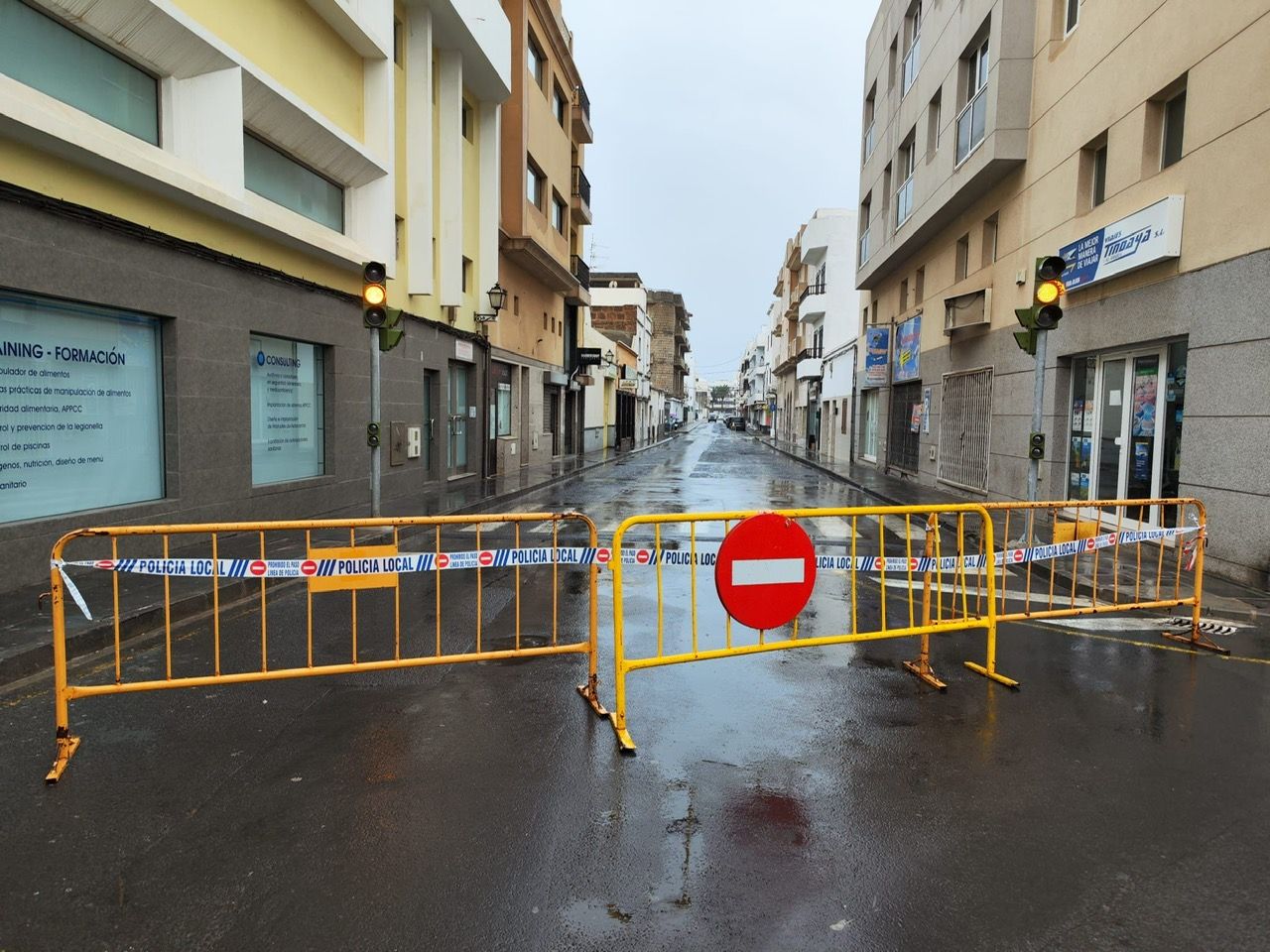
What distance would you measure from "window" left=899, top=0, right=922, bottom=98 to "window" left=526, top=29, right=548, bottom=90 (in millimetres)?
10812

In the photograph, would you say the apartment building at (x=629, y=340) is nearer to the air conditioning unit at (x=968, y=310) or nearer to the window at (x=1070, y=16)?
the air conditioning unit at (x=968, y=310)

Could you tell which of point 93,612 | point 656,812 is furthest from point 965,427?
point 93,612

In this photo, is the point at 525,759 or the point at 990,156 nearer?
the point at 525,759

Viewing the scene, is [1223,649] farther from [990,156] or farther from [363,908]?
[990,156]

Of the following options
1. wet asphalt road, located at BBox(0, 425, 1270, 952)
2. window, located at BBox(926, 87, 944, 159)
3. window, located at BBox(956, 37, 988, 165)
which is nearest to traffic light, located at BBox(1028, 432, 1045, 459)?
wet asphalt road, located at BBox(0, 425, 1270, 952)

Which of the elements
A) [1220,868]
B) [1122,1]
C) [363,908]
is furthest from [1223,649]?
[1122,1]

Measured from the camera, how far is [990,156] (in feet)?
49.5

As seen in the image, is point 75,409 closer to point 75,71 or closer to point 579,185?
point 75,71

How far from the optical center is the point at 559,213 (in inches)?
1140

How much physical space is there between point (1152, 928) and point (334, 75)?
48.0 ft

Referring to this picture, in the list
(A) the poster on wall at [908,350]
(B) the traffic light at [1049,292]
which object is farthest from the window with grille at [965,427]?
(B) the traffic light at [1049,292]

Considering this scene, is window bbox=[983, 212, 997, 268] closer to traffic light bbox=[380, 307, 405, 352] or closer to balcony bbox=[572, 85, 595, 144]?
traffic light bbox=[380, 307, 405, 352]

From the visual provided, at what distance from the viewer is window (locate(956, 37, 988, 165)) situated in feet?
52.0

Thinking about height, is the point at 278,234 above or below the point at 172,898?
above
